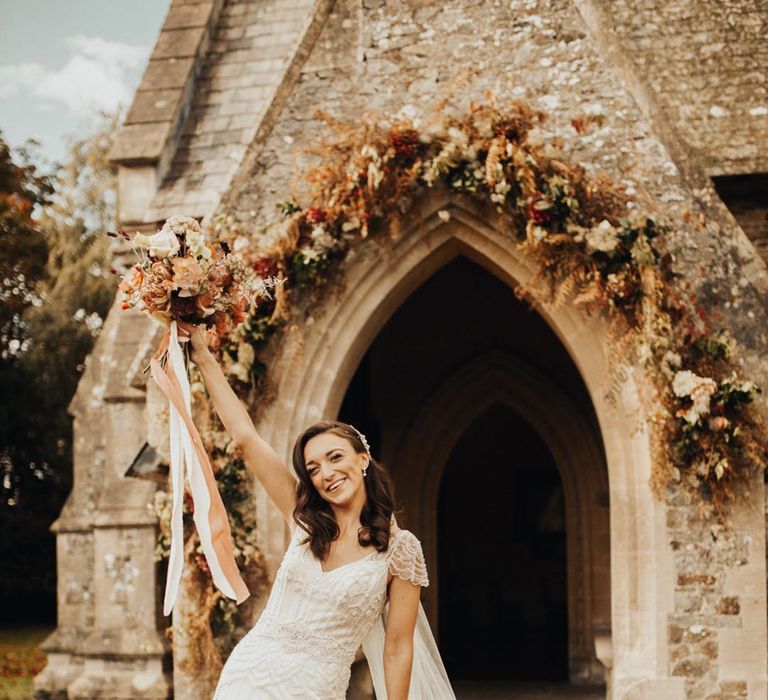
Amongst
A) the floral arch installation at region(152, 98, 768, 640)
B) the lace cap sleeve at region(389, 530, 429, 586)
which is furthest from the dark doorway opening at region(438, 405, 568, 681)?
the lace cap sleeve at region(389, 530, 429, 586)

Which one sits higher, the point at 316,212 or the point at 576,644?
the point at 316,212

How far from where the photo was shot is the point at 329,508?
3.84m

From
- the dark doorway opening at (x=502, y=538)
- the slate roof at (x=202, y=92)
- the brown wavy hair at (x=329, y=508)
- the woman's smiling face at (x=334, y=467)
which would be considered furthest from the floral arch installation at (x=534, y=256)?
the dark doorway opening at (x=502, y=538)

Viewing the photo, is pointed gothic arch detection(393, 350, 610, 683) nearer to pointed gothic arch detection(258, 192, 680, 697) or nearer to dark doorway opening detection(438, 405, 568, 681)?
dark doorway opening detection(438, 405, 568, 681)

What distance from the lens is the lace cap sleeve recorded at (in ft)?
12.1

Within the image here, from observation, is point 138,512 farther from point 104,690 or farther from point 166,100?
point 166,100

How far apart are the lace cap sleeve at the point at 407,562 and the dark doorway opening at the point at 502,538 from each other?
1039 cm

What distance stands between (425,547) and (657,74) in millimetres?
4516

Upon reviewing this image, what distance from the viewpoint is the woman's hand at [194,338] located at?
410 centimetres

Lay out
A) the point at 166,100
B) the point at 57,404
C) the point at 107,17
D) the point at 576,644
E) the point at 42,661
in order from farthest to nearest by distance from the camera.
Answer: the point at 107,17 < the point at 57,404 < the point at 42,661 < the point at 576,644 < the point at 166,100

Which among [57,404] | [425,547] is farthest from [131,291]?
[57,404]

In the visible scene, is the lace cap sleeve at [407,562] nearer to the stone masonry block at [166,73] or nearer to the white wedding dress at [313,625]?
the white wedding dress at [313,625]

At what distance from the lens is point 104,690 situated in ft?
31.4

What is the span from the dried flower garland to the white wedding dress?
10.6ft
